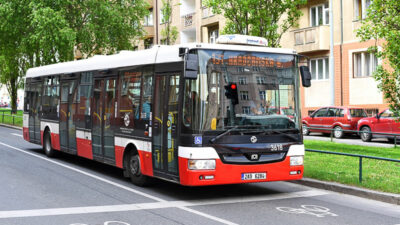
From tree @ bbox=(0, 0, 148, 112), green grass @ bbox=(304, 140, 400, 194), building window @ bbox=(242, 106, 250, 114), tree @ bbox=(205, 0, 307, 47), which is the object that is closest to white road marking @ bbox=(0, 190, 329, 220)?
green grass @ bbox=(304, 140, 400, 194)

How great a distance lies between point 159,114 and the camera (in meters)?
10.1

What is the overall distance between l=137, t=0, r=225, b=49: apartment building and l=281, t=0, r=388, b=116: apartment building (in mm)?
7686

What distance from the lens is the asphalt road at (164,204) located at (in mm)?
7828

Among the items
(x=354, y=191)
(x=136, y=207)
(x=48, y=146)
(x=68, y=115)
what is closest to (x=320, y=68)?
(x=48, y=146)

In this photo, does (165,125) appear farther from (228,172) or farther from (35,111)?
(35,111)

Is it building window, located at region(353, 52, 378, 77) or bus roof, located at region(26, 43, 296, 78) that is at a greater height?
building window, located at region(353, 52, 378, 77)

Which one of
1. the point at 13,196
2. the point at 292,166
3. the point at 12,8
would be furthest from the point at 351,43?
the point at 13,196

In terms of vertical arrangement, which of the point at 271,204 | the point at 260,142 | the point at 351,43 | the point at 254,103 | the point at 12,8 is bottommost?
the point at 271,204

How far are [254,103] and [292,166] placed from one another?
144 cm

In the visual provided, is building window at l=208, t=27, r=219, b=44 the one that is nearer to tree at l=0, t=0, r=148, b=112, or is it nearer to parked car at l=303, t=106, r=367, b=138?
tree at l=0, t=0, r=148, b=112

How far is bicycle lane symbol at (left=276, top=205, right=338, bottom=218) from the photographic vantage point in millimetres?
8336

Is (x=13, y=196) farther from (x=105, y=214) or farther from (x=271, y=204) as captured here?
(x=271, y=204)

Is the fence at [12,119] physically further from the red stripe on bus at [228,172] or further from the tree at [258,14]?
the red stripe on bus at [228,172]

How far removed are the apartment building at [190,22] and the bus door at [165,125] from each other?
27.6 metres
